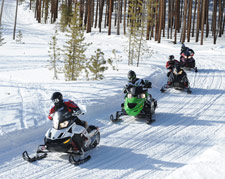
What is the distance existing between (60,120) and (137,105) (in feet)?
10.7

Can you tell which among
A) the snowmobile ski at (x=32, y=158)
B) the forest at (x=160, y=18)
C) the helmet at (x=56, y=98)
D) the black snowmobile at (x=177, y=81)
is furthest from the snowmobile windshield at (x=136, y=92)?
the forest at (x=160, y=18)

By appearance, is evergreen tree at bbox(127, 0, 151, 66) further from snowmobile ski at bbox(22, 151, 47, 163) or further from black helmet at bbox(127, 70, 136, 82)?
snowmobile ski at bbox(22, 151, 47, 163)

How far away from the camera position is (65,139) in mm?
6090

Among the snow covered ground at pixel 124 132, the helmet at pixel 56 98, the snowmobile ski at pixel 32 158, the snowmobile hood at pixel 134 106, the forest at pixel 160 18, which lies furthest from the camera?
the forest at pixel 160 18

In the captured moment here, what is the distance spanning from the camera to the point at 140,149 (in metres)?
7.10

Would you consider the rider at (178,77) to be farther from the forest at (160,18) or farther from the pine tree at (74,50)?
the forest at (160,18)

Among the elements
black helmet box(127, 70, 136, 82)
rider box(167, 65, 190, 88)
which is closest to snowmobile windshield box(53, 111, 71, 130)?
black helmet box(127, 70, 136, 82)

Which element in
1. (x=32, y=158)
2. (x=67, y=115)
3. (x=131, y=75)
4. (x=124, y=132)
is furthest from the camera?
(x=131, y=75)

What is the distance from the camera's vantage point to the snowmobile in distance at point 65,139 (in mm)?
6070

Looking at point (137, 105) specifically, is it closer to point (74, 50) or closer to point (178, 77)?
point (178, 77)

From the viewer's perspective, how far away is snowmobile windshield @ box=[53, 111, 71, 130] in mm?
6137

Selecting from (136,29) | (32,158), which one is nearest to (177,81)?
(136,29)

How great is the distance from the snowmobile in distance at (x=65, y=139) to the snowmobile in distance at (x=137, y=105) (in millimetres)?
2396

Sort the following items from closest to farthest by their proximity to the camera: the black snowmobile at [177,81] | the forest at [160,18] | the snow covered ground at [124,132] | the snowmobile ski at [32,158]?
the snow covered ground at [124,132] < the snowmobile ski at [32,158] < the black snowmobile at [177,81] < the forest at [160,18]
